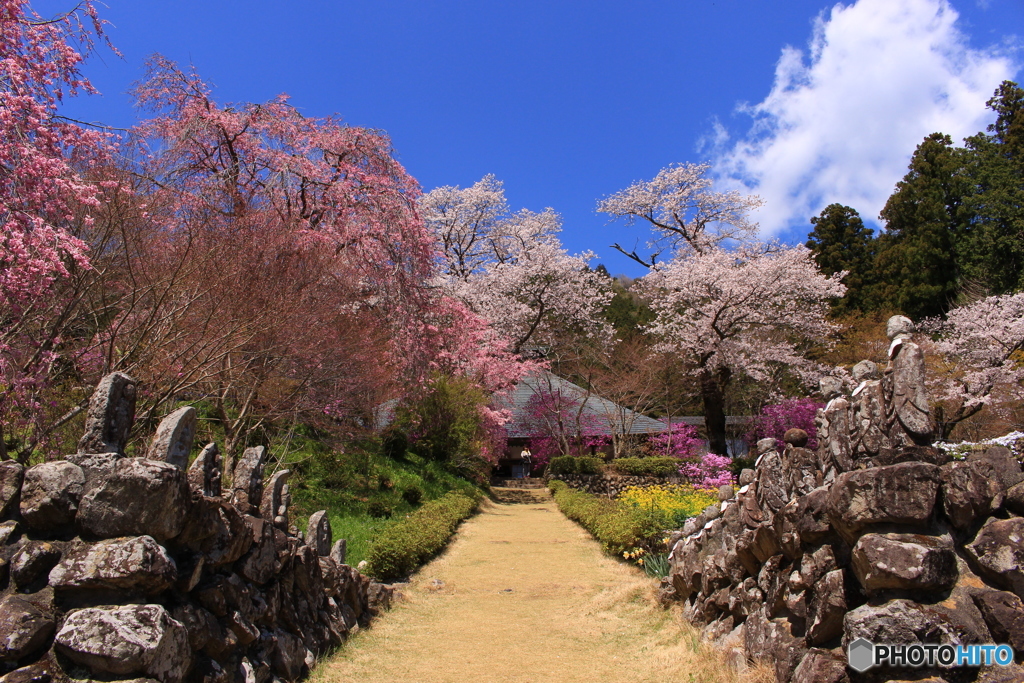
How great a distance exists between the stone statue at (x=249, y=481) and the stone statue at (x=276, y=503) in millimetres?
124

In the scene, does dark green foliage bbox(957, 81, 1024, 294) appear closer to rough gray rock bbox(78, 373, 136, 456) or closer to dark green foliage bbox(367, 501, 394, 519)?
dark green foliage bbox(367, 501, 394, 519)

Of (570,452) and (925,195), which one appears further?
(925,195)

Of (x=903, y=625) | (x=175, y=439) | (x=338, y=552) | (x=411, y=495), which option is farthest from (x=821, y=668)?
(x=411, y=495)

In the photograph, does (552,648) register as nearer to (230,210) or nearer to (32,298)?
(32,298)

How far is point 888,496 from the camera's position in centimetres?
334

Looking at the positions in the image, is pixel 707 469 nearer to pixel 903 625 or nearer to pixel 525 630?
pixel 525 630

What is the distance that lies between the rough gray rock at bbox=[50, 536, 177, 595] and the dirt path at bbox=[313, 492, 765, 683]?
216 centimetres

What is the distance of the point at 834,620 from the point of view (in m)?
3.50

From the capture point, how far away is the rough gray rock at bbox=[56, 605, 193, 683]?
260 centimetres

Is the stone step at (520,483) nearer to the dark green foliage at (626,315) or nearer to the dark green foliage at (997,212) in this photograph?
the dark green foliage at (626,315)

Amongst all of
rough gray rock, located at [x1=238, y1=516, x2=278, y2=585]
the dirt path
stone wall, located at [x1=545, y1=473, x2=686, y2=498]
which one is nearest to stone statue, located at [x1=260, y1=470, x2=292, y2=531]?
rough gray rock, located at [x1=238, y1=516, x2=278, y2=585]

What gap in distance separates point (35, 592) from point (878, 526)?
13.5 ft

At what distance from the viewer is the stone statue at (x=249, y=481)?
4.28 m

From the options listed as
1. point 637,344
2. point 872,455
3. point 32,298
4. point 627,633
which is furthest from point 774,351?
point 32,298
